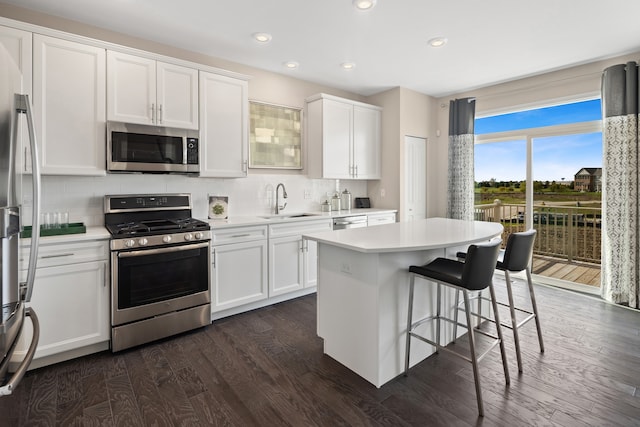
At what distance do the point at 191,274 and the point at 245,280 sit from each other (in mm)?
577

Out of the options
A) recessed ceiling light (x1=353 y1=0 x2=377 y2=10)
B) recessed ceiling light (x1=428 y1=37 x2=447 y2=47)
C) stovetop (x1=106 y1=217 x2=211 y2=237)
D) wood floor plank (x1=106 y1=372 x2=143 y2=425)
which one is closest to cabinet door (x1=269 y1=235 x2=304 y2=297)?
stovetop (x1=106 y1=217 x2=211 y2=237)

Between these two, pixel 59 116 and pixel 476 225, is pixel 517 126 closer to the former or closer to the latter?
pixel 476 225

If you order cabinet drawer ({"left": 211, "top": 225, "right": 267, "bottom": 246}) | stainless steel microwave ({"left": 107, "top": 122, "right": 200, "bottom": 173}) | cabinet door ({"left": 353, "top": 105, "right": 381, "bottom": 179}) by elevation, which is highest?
cabinet door ({"left": 353, "top": 105, "right": 381, "bottom": 179})

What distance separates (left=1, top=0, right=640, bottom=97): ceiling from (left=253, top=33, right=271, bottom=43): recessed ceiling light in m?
0.05

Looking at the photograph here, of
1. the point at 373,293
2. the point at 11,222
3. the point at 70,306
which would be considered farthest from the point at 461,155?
the point at 11,222

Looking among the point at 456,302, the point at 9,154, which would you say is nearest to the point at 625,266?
the point at 456,302

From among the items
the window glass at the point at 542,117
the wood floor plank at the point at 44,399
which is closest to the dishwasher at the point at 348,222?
the window glass at the point at 542,117

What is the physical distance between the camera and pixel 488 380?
221 centimetres

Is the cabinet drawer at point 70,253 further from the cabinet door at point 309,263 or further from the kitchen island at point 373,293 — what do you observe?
the cabinet door at point 309,263

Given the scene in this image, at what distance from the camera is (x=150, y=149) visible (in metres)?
3.02

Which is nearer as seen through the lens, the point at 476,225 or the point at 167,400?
the point at 167,400

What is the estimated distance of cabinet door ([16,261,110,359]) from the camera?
232cm

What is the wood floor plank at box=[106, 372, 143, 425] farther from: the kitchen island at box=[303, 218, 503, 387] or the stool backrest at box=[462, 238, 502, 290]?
the stool backrest at box=[462, 238, 502, 290]

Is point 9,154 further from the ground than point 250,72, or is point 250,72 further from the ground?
point 250,72
